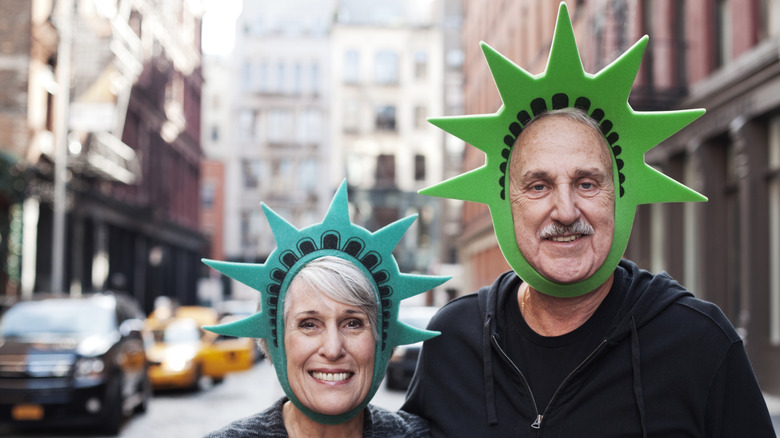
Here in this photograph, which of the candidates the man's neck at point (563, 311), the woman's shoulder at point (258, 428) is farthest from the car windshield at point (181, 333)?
the man's neck at point (563, 311)

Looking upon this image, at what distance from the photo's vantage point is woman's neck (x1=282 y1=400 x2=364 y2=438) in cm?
346

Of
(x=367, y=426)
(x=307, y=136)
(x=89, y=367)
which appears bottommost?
(x=89, y=367)

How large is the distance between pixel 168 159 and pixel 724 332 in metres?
40.0

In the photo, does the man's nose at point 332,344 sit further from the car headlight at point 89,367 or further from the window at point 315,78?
the window at point 315,78

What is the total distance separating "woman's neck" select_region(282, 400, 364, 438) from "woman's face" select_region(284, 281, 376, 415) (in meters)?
0.18

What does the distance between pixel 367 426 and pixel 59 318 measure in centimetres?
1009

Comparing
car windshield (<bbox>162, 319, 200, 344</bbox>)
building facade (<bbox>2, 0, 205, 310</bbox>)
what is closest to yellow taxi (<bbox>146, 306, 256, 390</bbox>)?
car windshield (<bbox>162, 319, 200, 344</bbox>)

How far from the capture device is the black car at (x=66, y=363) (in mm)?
11539

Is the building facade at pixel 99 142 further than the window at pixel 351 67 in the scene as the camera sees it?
No

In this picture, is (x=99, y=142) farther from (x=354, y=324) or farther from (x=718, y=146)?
(x=354, y=324)

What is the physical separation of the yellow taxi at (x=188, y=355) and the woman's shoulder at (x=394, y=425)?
546 inches

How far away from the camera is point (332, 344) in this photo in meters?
3.25

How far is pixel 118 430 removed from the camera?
1240cm

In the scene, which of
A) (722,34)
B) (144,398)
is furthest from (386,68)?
(144,398)
